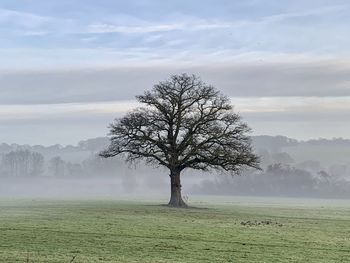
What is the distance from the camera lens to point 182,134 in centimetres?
6034

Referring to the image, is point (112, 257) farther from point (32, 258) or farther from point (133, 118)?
point (133, 118)

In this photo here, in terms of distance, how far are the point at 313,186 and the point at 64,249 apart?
135450 millimetres

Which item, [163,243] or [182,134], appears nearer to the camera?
[163,243]

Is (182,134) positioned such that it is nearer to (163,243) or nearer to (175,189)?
(175,189)

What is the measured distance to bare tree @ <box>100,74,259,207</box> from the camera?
58.9 m

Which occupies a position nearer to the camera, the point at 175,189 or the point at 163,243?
the point at 163,243

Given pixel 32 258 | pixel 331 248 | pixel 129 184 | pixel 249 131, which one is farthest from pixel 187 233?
pixel 129 184

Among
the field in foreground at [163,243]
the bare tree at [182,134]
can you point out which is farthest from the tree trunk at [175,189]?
the field in foreground at [163,243]

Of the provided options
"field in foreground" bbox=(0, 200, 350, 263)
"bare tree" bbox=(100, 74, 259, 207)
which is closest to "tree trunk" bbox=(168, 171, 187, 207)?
"bare tree" bbox=(100, 74, 259, 207)

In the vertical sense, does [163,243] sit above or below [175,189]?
below

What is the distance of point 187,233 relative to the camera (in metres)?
30.2

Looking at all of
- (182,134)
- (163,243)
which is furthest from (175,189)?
(163,243)

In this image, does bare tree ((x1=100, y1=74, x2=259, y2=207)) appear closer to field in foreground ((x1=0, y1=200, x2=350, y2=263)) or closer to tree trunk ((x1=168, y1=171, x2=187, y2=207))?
tree trunk ((x1=168, y1=171, x2=187, y2=207))

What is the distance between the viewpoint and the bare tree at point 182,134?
58.9 metres
